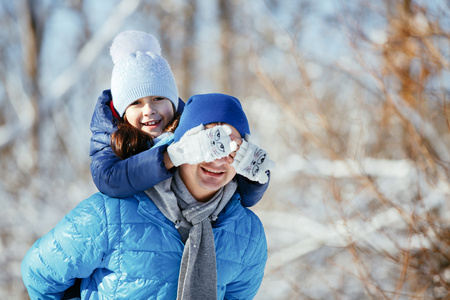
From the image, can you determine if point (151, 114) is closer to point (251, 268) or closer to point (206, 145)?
point (206, 145)

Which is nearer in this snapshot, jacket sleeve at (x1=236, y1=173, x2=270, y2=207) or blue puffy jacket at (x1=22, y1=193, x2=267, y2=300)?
blue puffy jacket at (x1=22, y1=193, x2=267, y2=300)

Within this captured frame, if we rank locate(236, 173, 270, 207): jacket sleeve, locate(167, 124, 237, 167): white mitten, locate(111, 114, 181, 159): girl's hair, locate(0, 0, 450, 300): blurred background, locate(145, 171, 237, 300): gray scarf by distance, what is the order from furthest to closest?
locate(0, 0, 450, 300): blurred background
locate(236, 173, 270, 207): jacket sleeve
locate(111, 114, 181, 159): girl's hair
locate(145, 171, 237, 300): gray scarf
locate(167, 124, 237, 167): white mitten

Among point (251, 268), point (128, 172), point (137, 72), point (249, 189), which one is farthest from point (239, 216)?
point (137, 72)

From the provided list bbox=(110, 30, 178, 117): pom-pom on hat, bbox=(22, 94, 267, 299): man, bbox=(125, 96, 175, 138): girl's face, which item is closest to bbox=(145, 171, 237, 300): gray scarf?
bbox=(22, 94, 267, 299): man

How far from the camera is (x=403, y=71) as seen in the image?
3.72 m

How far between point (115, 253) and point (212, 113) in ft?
1.78

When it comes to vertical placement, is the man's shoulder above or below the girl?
below

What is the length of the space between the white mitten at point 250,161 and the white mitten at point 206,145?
0.05 meters

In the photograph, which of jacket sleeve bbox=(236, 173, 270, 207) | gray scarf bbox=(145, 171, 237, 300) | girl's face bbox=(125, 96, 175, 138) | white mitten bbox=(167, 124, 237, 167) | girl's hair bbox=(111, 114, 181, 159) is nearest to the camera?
white mitten bbox=(167, 124, 237, 167)

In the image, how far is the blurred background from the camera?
373 centimetres

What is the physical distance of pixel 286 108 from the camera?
4852mm

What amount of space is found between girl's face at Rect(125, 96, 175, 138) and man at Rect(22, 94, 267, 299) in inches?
11.1

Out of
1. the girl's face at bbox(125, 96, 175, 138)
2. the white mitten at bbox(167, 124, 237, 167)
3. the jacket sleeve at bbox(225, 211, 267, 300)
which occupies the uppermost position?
the white mitten at bbox(167, 124, 237, 167)

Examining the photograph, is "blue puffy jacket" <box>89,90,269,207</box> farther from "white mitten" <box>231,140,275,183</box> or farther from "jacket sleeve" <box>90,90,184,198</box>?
"white mitten" <box>231,140,275,183</box>
